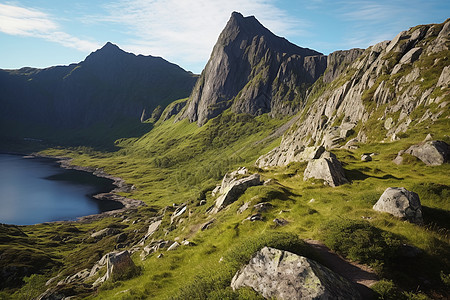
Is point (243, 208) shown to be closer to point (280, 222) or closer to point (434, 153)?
point (280, 222)

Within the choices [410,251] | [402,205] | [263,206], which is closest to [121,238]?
[263,206]

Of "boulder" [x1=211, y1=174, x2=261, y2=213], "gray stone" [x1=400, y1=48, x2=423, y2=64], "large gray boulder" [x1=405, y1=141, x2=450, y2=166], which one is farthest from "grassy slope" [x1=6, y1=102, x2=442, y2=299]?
"gray stone" [x1=400, y1=48, x2=423, y2=64]

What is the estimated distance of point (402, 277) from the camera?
12820 mm

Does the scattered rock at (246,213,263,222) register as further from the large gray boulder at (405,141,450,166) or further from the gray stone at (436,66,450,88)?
the gray stone at (436,66,450,88)

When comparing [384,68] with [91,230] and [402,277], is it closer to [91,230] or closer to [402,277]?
[402,277]

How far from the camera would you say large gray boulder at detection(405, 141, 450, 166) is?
112 feet

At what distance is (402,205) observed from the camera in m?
18.6

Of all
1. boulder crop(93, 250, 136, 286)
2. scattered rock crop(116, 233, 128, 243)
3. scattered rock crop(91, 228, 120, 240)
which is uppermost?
boulder crop(93, 250, 136, 286)

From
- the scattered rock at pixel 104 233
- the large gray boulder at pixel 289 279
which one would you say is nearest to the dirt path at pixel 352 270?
the large gray boulder at pixel 289 279

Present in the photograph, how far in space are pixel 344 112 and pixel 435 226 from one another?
107m

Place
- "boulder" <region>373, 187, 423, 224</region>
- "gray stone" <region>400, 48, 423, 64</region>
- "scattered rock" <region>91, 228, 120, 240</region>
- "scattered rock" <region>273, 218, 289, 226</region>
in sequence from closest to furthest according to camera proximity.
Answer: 1. "boulder" <region>373, 187, 423, 224</region>
2. "scattered rock" <region>273, 218, 289, 226</region>
3. "gray stone" <region>400, 48, 423, 64</region>
4. "scattered rock" <region>91, 228, 120, 240</region>

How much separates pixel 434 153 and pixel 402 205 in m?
23.6

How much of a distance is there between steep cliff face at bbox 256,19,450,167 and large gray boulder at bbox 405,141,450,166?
1993 centimetres

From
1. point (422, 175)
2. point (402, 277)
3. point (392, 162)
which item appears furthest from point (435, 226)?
point (392, 162)
